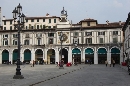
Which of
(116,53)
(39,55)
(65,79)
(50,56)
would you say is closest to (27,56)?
(39,55)

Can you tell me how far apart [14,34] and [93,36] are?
26523 millimetres

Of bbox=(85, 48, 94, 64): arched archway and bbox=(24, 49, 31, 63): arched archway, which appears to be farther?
bbox=(24, 49, 31, 63): arched archway

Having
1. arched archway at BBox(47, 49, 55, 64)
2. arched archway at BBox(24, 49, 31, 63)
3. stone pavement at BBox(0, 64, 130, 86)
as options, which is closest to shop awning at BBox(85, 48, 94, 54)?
arched archway at BBox(47, 49, 55, 64)

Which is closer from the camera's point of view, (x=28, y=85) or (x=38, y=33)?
(x=28, y=85)

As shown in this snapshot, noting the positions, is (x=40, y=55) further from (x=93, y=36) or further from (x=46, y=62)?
(x=93, y=36)

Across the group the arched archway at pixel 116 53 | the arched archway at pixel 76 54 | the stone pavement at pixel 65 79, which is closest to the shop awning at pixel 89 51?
the arched archway at pixel 76 54

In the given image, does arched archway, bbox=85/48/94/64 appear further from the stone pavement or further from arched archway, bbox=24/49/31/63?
the stone pavement

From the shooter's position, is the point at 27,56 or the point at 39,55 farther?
the point at 39,55

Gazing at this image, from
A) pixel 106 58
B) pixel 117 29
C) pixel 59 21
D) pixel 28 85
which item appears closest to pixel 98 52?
pixel 106 58

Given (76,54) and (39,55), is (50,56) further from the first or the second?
(76,54)

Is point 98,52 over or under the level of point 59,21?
under

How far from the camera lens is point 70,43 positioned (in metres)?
82.6

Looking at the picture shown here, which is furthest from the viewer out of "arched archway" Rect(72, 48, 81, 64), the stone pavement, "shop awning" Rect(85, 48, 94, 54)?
"arched archway" Rect(72, 48, 81, 64)

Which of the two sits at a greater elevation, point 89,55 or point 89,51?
point 89,51
